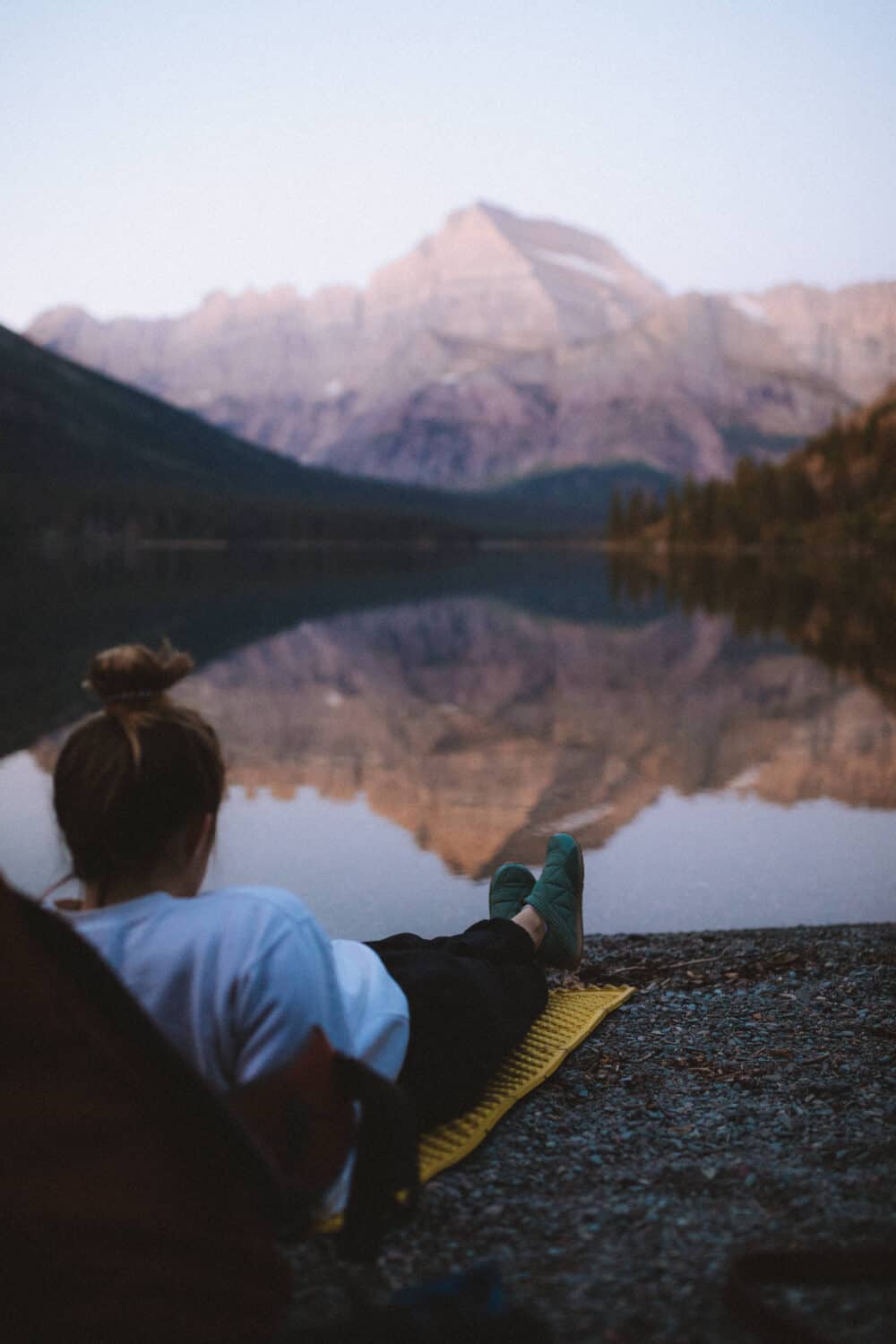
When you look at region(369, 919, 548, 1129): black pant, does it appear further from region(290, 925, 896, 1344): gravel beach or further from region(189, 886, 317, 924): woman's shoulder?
region(189, 886, 317, 924): woman's shoulder

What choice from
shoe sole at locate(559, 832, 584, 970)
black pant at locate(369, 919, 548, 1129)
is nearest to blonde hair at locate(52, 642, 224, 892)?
black pant at locate(369, 919, 548, 1129)

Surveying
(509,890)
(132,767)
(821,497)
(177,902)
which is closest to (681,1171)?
(509,890)

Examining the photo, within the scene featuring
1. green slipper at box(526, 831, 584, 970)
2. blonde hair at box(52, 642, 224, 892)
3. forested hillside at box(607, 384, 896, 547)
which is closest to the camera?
blonde hair at box(52, 642, 224, 892)

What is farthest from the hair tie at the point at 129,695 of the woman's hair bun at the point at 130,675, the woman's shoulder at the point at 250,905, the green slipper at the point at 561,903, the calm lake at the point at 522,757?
the green slipper at the point at 561,903

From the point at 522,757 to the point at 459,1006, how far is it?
1279cm

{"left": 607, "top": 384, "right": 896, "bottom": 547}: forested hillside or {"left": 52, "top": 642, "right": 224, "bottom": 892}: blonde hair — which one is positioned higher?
{"left": 607, "top": 384, "right": 896, "bottom": 547}: forested hillside

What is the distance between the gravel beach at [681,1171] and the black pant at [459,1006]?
29cm

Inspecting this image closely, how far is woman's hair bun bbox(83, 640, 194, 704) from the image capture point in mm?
3607

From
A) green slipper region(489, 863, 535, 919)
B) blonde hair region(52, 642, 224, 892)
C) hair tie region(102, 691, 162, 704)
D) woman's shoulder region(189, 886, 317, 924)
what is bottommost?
green slipper region(489, 863, 535, 919)

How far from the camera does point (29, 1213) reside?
3.32m

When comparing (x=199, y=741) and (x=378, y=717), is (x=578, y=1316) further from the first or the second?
(x=378, y=717)

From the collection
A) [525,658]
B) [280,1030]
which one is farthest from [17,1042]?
[525,658]

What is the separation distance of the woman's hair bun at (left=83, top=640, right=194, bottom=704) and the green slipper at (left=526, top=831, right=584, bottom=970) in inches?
137

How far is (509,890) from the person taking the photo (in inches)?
275
